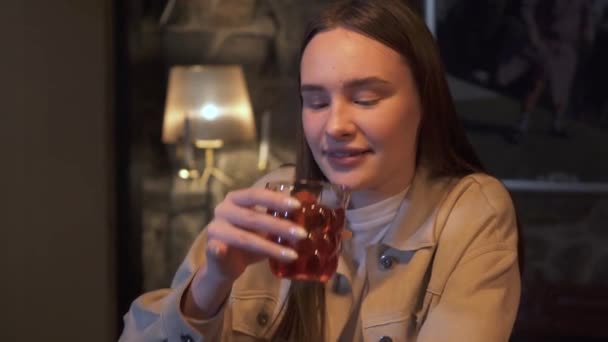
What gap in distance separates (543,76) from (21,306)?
81.7 inches

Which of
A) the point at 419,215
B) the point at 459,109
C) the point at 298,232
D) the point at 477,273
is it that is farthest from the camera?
the point at 459,109

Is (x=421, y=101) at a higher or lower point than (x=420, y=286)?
higher

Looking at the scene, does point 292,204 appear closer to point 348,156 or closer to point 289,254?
point 289,254

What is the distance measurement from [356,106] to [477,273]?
30 centimetres

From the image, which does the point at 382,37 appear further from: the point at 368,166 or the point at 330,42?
the point at 368,166

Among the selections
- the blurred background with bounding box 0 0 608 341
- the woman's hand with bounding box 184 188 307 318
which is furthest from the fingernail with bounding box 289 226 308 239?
the blurred background with bounding box 0 0 608 341

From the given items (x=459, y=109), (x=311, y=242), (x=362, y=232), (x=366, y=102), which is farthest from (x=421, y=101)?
(x=459, y=109)

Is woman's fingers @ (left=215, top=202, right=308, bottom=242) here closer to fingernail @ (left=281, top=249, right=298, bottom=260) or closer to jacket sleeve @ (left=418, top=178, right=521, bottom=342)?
fingernail @ (left=281, top=249, right=298, bottom=260)

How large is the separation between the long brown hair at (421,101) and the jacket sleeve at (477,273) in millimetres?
98

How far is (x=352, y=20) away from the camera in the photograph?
45.3 inches

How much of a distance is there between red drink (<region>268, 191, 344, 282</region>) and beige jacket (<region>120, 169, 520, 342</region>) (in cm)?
19

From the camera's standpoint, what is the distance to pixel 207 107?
2.78 m

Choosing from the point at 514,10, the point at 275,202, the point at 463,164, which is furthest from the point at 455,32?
the point at 275,202

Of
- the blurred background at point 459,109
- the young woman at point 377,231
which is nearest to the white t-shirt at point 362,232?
the young woman at point 377,231
